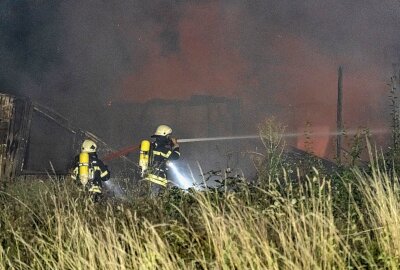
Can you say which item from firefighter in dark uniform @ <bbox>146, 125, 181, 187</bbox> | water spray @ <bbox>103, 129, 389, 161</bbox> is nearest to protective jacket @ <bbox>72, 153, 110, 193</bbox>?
firefighter in dark uniform @ <bbox>146, 125, 181, 187</bbox>

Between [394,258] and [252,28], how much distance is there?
16688 mm

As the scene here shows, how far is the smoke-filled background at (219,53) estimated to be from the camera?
1614cm

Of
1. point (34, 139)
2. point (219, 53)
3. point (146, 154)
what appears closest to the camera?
point (146, 154)

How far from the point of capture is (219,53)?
1933cm

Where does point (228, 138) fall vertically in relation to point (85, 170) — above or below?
above

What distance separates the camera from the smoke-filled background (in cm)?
1614

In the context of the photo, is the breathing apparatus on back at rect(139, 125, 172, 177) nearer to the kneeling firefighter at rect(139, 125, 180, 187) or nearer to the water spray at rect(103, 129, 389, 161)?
the kneeling firefighter at rect(139, 125, 180, 187)

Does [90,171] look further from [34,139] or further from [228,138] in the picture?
[228,138]

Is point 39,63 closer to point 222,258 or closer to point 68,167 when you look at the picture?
point 68,167

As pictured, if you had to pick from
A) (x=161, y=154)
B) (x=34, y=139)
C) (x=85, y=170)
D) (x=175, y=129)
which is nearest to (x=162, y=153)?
(x=161, y=154)

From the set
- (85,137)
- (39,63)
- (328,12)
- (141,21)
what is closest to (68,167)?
(85,137)

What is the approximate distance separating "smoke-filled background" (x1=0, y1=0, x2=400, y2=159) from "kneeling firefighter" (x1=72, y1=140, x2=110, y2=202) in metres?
6.66

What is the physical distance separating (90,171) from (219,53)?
38.0 feet

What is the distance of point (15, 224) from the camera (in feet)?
16.4
